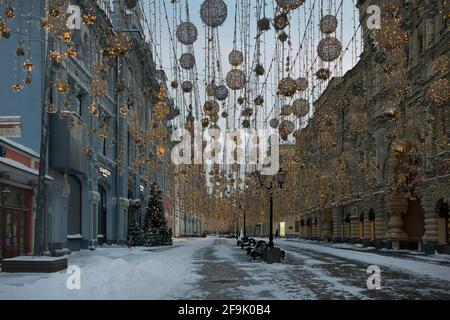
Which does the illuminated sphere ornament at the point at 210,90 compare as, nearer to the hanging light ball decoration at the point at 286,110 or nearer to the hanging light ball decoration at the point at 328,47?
the hanging light ball decoration at the point at 328,47

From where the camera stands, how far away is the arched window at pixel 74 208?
36500 mm

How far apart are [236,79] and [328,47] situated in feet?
7.66

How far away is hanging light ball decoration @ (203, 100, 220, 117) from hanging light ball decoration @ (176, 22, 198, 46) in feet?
10.3

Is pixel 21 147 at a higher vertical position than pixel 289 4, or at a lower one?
lower

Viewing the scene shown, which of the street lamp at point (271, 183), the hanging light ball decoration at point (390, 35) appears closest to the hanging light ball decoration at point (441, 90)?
the hanging light ball decoration at point (390, 35)

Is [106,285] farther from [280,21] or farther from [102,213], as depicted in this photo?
[102,213]

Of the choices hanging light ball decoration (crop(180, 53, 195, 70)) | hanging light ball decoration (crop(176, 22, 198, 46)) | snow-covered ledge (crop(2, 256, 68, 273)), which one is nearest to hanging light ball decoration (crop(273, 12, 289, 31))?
hanging light ball decoration (crop(176, 22, 198, 46))

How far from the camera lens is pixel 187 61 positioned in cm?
1460

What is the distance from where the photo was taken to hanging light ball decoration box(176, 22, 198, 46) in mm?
13508

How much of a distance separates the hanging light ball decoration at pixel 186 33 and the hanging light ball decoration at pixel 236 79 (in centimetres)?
193

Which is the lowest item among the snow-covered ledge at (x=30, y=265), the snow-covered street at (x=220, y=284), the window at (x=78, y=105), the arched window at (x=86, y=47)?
the snow-covered street at (x=220, y=284)

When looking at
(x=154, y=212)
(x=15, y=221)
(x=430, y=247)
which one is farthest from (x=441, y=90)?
(x=154, y=212)

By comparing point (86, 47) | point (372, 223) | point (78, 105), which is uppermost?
point (86, 47)
